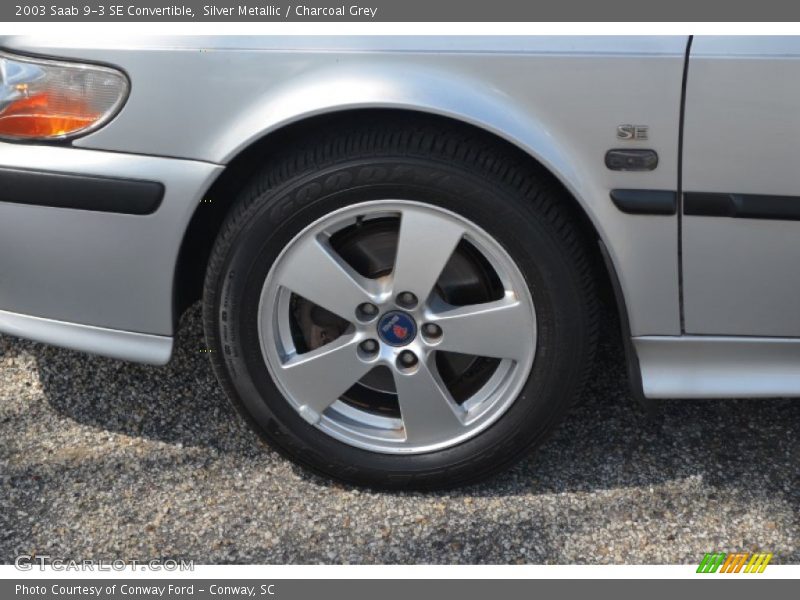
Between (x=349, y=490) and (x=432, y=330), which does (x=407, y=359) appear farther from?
(x=349, y=490)

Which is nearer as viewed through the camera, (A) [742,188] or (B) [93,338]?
(A) [742,188]

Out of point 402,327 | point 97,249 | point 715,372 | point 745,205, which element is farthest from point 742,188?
point 97,249

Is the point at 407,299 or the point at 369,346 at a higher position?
the point at 407,299

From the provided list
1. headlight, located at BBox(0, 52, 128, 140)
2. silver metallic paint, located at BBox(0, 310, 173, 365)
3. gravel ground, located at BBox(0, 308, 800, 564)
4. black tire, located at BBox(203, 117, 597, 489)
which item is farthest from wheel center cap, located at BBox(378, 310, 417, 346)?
headlight, located at BBox(0, 52, 128, 140)

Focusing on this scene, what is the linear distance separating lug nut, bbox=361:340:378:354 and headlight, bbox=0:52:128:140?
2.60 feet

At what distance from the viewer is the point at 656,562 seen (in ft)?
7.99

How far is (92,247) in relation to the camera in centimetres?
246

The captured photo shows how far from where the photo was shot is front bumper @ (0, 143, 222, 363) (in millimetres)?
2365

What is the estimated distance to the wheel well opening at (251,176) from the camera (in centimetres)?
235

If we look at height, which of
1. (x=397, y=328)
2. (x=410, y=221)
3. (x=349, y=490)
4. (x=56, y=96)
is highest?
(x=56, y=96)

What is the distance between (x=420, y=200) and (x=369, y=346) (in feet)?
1.32

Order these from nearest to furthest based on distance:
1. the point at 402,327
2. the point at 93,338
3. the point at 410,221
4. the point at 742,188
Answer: the point at 742,188 < the point at 410,221 < the point at 402,327 < the point at 93,338

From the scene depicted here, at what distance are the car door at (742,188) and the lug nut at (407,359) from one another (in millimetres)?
650

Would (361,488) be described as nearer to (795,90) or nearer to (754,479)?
(754,479)
